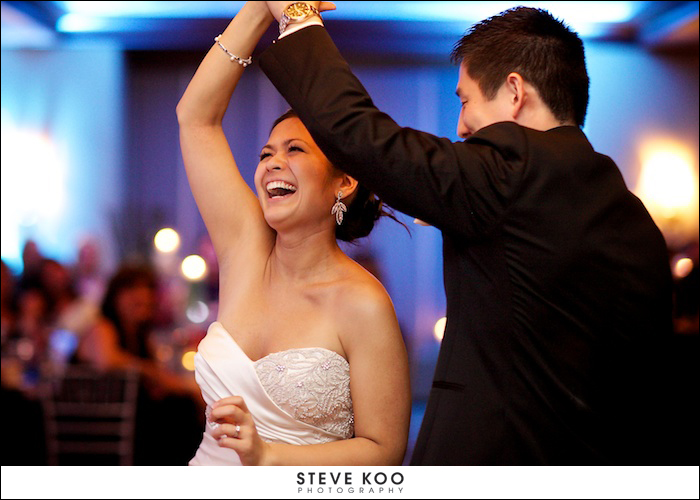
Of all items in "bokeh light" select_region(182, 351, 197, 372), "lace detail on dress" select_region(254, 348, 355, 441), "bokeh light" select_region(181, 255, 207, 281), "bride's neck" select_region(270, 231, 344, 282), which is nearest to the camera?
"lace detail on dress" select_region(254, 348, 355, 441)

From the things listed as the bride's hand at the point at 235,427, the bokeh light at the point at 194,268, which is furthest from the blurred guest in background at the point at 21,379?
the bride's hand at the point at 235,427

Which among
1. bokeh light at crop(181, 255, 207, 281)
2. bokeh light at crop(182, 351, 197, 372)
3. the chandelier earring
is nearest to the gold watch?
the chandelier earring

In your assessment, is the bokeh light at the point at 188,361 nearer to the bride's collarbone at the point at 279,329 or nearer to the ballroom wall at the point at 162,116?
the ballroom wall at the point at 162,116

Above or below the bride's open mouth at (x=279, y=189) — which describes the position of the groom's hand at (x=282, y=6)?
above

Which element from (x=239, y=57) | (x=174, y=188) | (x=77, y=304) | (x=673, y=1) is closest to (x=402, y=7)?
(x=673, y=1)

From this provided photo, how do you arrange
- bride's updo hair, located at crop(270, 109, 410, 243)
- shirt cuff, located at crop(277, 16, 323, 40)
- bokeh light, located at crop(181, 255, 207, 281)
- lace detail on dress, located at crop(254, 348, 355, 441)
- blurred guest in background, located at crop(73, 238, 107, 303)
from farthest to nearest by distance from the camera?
bokeh light, located at crop(181, 255, 207, 281) < blurred guest in background, located at crop(73, 238, 107, 303) < bride's updo hair, located at crop(270, 109, 410, 243) < lace detail on dress, located at crop(254, 348, 355, 441) < shirt cuff, located at crop(277, 16, 323, 40)

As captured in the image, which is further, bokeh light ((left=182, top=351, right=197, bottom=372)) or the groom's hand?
bokeh light ((left=182, top=351, right=197, bottom=372))

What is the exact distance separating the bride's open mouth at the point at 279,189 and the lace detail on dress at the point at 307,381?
1.33ft

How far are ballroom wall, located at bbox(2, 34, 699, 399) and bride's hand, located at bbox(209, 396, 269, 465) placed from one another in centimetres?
644

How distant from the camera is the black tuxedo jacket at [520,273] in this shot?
4.44 ft

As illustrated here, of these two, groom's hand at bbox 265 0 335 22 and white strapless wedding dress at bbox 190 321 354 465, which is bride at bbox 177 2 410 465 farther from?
groom's hand at bbox 265 0 335 22

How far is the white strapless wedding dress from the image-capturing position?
1.91 metres

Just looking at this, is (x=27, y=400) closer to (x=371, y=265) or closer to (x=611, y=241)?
(x=371, y=265)

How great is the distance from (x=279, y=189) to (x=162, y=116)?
22.0 ft
